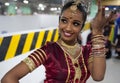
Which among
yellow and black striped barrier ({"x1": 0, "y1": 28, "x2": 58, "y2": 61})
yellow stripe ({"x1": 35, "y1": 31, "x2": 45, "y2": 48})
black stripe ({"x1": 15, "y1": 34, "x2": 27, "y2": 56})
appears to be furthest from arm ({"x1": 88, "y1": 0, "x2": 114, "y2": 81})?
yellow stripe ({"x1": 35, "y1": 31, "x2": 45, "y2": 48})

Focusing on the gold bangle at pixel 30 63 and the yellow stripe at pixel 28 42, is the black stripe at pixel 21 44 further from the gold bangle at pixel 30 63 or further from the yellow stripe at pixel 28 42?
the gold bangle at pixel 30 63

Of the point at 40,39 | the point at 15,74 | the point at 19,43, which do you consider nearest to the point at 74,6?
the point at 15,74

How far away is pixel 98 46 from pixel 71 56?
158 mm

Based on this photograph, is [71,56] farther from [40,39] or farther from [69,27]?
[40,39]

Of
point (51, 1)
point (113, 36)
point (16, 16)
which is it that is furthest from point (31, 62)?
point (113, 36)

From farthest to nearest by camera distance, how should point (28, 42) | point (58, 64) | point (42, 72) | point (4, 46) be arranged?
point (42, 72)
point (28, 42)
point (4, 46)
point (58, 64)

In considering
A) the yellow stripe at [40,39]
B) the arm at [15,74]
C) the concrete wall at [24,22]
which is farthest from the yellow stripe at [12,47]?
the arm at [15,74]

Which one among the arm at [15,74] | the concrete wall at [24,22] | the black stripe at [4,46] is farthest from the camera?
the concrete wall at [24,22]

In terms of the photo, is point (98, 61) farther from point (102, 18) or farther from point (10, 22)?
point (10, 22)

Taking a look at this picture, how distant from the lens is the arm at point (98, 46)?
1.26m

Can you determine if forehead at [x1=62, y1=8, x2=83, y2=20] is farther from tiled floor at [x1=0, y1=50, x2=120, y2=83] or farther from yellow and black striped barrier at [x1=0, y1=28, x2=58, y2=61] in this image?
tiled floor at [x1=0, y1=50, x2=120, y2=83]

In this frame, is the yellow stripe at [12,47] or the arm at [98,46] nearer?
the arm at [98,46]

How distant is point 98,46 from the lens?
4.34 feet

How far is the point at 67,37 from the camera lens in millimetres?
1353
